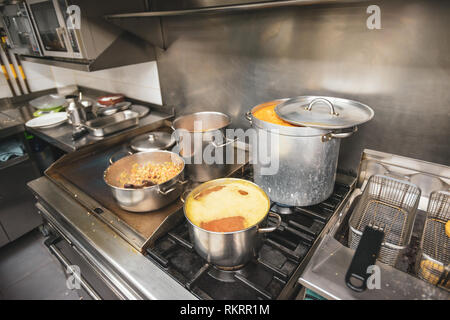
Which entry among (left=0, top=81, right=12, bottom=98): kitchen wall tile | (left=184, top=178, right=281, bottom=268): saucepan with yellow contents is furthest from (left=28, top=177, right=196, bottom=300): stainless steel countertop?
(left=0, top=81, right=12, bottom=98): kitchen wall tile

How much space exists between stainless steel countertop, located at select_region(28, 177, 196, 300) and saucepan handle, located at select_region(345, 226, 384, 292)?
423 mm

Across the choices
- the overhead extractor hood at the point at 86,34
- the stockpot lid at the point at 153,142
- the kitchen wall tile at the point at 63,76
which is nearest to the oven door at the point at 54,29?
the overhead extractor hood at the point at 86,34

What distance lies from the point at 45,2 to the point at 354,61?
1630mm

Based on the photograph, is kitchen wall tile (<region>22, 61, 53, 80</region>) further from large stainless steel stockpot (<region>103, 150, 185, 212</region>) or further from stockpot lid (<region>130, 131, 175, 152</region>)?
large stainless steel stockpot (<region>103, 150, 185, 212</region>)

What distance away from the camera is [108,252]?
35.0 inches

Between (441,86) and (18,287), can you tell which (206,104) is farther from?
(18,287)

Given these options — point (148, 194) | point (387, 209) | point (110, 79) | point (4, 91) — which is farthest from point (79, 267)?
point (4, 91)

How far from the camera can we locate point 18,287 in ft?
5.79

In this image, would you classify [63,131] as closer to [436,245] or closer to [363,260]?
[363,260]

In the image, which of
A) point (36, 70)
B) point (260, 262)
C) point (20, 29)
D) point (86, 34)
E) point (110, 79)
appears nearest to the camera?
point (260, 262)

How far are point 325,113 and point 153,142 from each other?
94 cm

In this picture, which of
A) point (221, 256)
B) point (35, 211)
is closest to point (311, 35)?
point (221, 256)

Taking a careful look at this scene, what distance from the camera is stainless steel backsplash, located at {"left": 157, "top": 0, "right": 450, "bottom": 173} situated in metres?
0.83

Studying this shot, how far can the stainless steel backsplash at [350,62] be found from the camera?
2.73 feet
